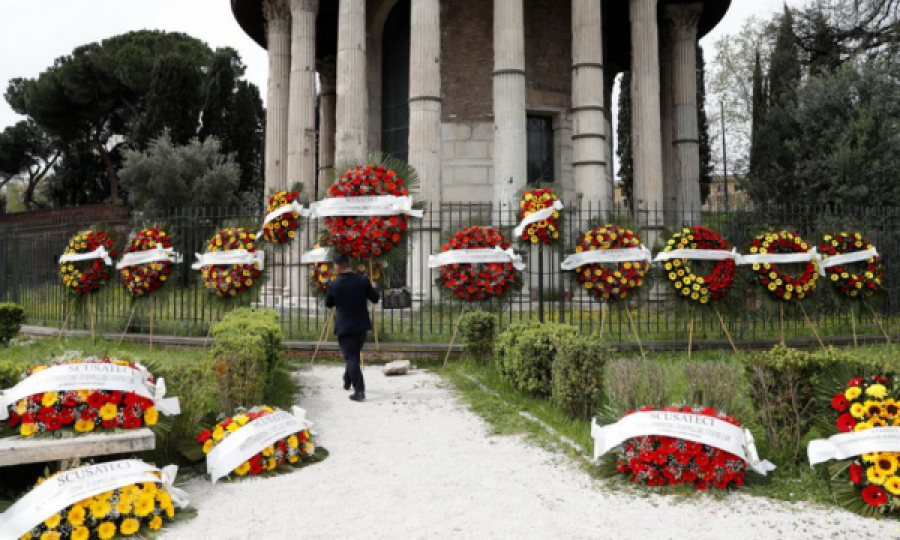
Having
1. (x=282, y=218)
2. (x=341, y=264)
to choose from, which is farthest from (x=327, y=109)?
(x=341, y=264)

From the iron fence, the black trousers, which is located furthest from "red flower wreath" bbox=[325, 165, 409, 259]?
the black trousers

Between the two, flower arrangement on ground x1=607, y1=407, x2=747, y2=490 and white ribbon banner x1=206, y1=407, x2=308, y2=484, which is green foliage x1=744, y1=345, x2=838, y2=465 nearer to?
flower arrangement on ground x1=607, y1=407, x2=747, y2=490

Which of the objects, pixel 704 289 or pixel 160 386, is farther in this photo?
pixel 704 289

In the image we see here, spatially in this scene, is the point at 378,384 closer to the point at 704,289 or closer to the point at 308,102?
the point at 704,289

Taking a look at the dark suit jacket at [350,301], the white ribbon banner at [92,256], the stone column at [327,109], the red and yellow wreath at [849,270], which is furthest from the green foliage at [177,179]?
the red and yellow wreath at [849,270]

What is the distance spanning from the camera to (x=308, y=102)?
20094 mm

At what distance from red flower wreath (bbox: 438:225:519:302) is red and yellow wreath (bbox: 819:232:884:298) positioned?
592 centimetres

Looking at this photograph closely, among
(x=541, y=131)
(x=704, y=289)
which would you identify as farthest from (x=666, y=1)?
(x=704, y=289)

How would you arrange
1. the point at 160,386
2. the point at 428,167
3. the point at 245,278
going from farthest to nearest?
1. the point at 428,167
2. the point at 245,278
3. the point at 160,386

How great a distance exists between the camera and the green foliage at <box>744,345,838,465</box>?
5477 mm

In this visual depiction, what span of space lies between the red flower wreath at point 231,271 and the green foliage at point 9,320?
4904 millimetres

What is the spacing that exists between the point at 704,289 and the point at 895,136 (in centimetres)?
1408

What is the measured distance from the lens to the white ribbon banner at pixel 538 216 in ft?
35.2

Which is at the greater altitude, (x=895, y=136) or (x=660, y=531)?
(x=895, y=136)
